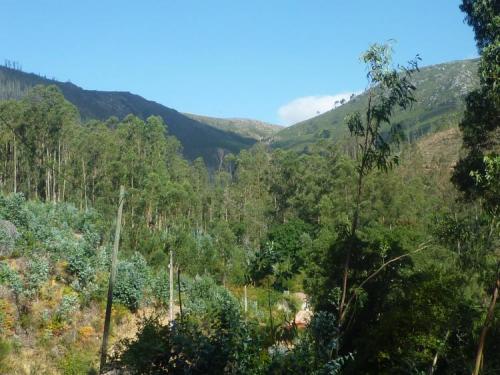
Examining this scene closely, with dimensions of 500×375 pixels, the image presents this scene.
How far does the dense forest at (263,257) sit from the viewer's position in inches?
350

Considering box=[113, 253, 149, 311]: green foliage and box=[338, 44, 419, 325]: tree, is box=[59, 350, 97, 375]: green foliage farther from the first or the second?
box=[338, 44, 419, 325]: tree

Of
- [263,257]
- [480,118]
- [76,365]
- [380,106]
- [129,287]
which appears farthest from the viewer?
[263,257]

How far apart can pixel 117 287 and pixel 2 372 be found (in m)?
10.1

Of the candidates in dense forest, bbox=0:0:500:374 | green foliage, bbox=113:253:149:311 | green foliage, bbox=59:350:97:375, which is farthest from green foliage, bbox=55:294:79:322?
green foliage, bbox=113:253:149:311

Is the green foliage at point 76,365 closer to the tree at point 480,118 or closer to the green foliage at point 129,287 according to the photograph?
the green foliage at point 129,287

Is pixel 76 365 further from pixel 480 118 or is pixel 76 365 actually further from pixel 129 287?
pixel 480 118

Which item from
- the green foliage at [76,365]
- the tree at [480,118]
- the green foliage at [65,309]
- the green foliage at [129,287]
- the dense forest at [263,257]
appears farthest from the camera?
the green foliage at [129,287]

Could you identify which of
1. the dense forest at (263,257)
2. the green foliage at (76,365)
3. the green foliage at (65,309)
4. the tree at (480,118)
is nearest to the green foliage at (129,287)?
the dense forest at (263,257)

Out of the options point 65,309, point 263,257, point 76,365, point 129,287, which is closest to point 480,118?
point 76,365

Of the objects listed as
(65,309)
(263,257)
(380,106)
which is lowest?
(263,257)

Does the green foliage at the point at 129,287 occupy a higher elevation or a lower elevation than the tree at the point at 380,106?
lower

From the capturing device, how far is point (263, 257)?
156 ft

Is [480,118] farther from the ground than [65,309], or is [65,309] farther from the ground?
[480,118]

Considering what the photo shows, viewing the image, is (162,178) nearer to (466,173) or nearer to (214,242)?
(214,242)
